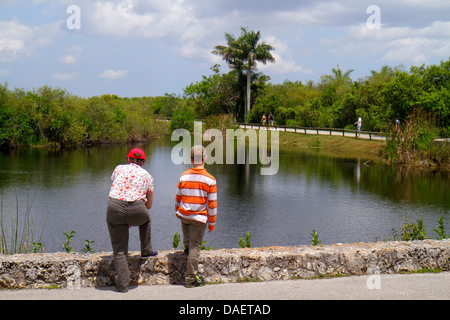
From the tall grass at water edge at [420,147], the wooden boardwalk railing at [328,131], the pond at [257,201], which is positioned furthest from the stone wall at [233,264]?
the wooden boardwalk railing at [328,131]

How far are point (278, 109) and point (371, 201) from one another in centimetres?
4128

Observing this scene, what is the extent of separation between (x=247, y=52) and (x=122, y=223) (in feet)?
204

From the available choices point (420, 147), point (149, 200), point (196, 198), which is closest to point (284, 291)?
point (196, 198)

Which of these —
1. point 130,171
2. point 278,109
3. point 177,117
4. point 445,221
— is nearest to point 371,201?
point 445,221

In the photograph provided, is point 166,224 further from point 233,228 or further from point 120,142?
point 120,142

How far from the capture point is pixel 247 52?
6588cm

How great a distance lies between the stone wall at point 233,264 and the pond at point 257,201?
406cm

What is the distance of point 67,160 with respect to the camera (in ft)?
116

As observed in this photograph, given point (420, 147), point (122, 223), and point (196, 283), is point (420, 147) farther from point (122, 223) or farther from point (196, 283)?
point (122, 223)

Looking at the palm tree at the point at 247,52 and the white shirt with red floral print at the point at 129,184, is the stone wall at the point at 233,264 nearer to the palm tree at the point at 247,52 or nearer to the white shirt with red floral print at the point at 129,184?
the white shirt with red floral print at the point at 129,184

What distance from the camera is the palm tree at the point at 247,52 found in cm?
6556

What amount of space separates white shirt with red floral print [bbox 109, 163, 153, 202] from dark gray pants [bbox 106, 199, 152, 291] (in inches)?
2.6

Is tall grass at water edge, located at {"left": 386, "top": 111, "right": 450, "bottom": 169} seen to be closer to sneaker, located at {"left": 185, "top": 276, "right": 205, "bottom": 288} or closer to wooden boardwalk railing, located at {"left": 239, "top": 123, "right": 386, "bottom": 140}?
wooden boardwalk railing, located at {"left": 239, "top": 123, "right": 386, "bottom": 140}
